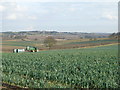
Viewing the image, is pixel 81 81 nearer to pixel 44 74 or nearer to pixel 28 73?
pixel 44 74

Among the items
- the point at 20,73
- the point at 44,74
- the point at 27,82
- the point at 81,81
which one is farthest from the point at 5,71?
the point at 81,81

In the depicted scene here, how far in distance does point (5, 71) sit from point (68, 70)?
5087 mm

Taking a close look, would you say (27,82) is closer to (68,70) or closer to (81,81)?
(81,81)

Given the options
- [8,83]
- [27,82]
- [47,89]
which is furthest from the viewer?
[8,83]

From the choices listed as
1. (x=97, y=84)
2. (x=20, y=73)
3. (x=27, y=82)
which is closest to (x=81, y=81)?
(x=97, y=84)

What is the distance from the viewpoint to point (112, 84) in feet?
37.1

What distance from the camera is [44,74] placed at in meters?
14.3

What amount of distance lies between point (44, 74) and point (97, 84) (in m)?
3.98

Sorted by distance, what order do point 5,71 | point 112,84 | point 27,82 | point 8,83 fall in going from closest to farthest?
point 112,84 → point 27,82 → point 8,83 → point 5,71

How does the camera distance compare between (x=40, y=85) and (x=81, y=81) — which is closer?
(x=40, y=85)

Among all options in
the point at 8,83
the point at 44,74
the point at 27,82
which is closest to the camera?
the point at 27,82

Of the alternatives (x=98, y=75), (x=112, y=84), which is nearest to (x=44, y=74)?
(x=98, y=75)

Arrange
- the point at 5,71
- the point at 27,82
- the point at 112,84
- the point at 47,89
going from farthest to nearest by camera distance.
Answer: the point at 5,71
the point at 27,82
the point at 112,84
the point at 47,89

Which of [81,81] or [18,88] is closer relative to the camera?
[18,88]
